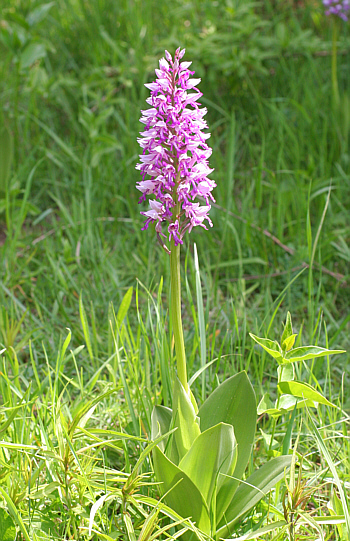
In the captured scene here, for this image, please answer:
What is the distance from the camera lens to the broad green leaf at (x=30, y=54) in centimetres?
352

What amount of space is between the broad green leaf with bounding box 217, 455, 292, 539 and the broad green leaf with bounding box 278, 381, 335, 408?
18 cm

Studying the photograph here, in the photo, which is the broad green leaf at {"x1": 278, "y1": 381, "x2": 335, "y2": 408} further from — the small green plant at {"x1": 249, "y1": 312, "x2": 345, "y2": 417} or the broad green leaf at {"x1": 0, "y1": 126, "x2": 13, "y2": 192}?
the broad green leaf at {"x1": 0, "y1": 126, "x2": 13, "y2": 192}

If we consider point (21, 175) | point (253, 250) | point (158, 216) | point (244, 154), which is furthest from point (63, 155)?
point (158, 216)

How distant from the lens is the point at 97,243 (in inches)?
124

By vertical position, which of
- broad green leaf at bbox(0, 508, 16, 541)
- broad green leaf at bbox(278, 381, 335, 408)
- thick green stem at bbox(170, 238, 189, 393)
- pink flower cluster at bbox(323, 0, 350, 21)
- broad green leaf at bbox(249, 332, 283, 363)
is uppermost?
pink flower cluster at bbox(323, 0, 350, 21)

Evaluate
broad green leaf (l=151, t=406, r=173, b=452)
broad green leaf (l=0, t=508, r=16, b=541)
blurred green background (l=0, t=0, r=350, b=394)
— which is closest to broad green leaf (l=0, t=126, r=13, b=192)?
blurred green background (l=0, t=0, r=350, b=394)

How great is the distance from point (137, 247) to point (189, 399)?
5.90 feet

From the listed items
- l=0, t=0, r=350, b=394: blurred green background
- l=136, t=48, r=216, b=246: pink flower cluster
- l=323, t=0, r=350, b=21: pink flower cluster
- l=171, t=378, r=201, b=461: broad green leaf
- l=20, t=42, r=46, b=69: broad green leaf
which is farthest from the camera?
l=323, t=0, r=350, b=21: pink flower cluster

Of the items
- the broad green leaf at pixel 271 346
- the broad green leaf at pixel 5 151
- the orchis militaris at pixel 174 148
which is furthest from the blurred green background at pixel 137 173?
the orchis militaris at pixel 174 148

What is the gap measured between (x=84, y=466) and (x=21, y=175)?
2626mm

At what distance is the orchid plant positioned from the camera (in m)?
1.31

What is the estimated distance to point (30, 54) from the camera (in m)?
3.54

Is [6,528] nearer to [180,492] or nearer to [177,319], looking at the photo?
[180,492]

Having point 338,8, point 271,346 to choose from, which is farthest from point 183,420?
point 338,8
